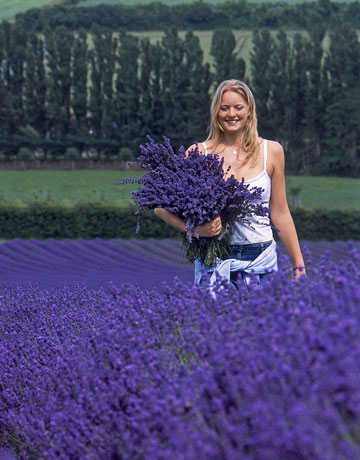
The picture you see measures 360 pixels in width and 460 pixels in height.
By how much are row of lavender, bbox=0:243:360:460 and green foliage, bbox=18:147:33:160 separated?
4390 centimetres

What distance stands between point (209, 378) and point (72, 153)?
150 ft

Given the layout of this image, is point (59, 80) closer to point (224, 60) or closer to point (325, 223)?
point (224, 60)

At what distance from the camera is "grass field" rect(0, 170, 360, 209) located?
44062 mm

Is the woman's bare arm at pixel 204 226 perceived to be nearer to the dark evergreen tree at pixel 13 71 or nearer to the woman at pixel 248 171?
the woman at pixel 248 171

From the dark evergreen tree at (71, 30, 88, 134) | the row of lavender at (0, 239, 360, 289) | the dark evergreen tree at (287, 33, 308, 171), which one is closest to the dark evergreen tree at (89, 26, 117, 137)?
the dark evergreen tree at (71, 30, 88, 134)

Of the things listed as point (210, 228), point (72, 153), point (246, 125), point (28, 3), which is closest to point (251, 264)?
point (210, 228)

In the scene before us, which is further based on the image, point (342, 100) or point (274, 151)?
point (342, 100)

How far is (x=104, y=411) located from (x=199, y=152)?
1.41 metres

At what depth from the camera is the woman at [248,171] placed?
134 inches

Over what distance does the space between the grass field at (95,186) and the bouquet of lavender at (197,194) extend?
39.6 metres

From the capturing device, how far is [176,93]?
44469 mm

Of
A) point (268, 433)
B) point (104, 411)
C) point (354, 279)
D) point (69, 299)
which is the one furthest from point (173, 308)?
point (69, 299)

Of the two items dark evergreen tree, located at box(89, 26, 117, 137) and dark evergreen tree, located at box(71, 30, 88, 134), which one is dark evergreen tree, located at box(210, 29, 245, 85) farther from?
dark evergreen tree, located at box(71, 30, 88, 134)

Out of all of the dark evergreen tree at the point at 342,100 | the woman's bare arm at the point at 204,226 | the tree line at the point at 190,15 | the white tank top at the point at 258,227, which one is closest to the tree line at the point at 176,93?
the dark evergreen tree at the point at 342,100
